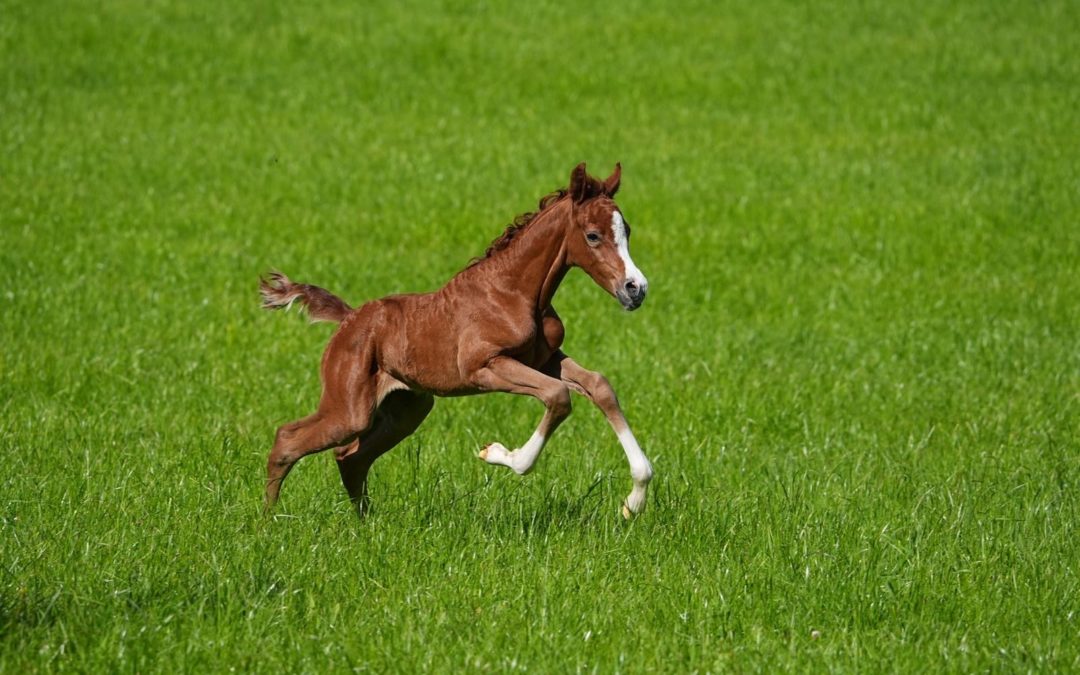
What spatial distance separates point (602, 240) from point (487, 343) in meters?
0.65

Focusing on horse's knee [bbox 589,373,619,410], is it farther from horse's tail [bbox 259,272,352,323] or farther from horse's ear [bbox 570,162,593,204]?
horse's tail [bbox 259,272,352,323]

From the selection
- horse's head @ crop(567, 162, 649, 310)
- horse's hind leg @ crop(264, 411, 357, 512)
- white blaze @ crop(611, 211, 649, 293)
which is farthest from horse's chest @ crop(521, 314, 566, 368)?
horse's hind leg @ crop(264, 411, 357, 512)

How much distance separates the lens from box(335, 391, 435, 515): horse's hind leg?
6633 millimetres

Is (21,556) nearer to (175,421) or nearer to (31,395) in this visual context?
(175,421)

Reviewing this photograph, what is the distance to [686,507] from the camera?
6812 millimetres

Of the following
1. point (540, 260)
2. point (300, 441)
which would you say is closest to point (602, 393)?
point (540, 260)

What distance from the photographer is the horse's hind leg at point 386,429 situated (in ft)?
21.8

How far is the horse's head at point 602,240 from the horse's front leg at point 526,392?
45 cm

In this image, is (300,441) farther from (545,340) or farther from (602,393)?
(602,393)

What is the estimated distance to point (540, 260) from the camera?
602 centimetres

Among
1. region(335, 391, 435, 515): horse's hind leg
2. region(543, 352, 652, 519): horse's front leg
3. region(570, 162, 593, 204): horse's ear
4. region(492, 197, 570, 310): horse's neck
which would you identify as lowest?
region(335, 391, 435, 515): horse's hind leg

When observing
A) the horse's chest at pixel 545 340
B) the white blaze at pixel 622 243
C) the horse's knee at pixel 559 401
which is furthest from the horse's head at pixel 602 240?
the horse's knee at pixel 559 401

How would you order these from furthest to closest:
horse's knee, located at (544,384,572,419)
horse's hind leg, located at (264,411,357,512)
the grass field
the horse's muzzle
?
horse's hind leg, located at (264,411,357,512) < horse's knee, located at (544,384,572,419) < the horse's muzzle < the grass field

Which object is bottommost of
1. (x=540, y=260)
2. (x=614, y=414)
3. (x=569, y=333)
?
(x=569, y=333)
